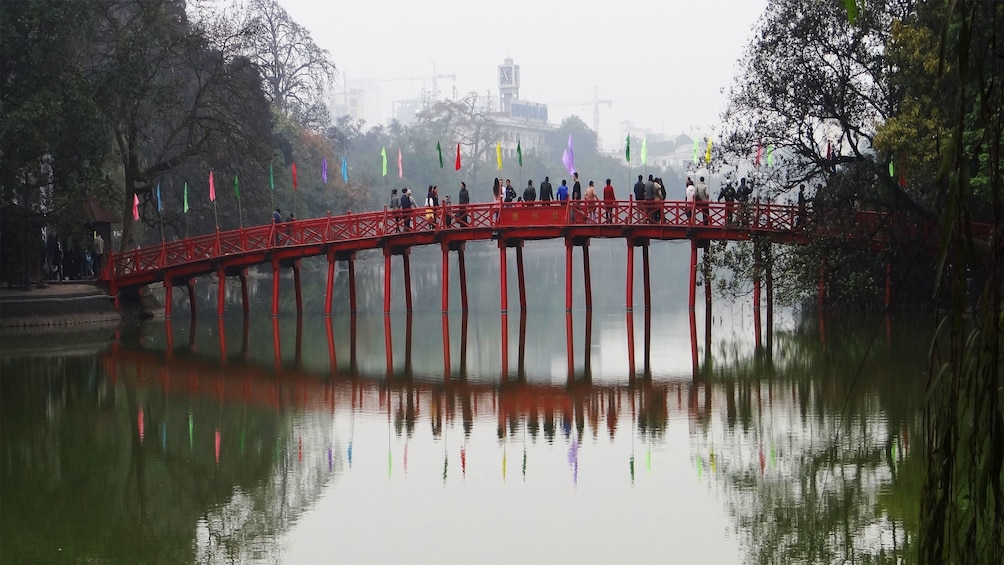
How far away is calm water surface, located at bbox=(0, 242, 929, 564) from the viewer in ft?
44.4

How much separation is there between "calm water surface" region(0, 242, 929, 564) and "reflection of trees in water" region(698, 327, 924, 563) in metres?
0.05

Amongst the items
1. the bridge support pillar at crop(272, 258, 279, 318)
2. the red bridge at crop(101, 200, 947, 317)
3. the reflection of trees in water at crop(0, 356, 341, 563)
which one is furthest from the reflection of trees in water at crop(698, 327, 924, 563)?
the bridge support pillar at crop(272, 258, 279, 318)

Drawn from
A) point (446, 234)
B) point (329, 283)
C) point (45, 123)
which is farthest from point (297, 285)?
point (45, 123)

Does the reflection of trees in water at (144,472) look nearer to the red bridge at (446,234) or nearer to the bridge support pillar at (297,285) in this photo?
the red bridge at (446,234)

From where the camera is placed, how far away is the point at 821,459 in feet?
54.7

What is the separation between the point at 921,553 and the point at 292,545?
317 inches

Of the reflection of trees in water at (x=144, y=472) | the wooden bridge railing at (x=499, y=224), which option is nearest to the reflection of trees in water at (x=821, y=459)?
the reflection of trees in water at (x=144, y=472)

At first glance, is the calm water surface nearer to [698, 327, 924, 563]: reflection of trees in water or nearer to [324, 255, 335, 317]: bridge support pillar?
[698, 327, 924, 563]: reflection of trees in water

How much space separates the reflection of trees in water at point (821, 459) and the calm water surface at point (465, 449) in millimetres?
50

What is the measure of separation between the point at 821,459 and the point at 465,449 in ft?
15.4

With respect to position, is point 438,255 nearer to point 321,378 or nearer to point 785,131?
point 785,131

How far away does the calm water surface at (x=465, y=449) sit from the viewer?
13523mm

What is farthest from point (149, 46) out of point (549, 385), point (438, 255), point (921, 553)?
point (438, 255)

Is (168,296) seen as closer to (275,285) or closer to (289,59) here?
(275,285)
